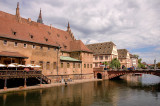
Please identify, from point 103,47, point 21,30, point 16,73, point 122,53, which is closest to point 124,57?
point 122,53

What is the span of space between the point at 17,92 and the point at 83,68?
2928 centimetres

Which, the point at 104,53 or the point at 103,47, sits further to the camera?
the point at 103,47

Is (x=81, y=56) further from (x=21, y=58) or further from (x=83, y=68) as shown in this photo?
(x=21, y=58)

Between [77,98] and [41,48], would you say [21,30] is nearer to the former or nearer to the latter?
[41,48]

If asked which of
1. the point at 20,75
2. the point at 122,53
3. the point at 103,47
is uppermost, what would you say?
the point at 103,47

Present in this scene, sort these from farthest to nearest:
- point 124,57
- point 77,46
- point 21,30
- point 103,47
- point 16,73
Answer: point 124,57, point 103,47, point 77,46, point 21,30, point 16,73

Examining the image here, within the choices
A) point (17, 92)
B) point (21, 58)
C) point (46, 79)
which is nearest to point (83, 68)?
point (46, 79)

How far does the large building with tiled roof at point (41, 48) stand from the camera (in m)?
33.8

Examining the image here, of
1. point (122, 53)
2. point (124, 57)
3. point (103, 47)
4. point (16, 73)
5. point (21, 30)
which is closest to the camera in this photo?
point (16, 73)

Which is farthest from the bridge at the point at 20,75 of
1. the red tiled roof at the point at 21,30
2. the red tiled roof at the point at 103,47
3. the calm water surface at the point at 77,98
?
the red tiled roof at the point at 103,47

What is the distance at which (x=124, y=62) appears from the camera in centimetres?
9131

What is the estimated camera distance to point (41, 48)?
4044 centimetres

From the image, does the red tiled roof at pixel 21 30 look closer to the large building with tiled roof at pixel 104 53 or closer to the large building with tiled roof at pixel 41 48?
the large building with tiled roof at pixel 41 48

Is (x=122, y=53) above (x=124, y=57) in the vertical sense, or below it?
above
